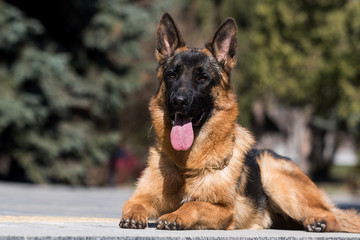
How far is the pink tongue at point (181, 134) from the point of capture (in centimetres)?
638

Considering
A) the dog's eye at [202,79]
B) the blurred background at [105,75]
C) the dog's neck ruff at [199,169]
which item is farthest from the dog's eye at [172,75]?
the dog's neck ruff at [199,169]

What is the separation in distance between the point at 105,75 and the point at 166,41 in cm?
1455

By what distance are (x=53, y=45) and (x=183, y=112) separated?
539 inches

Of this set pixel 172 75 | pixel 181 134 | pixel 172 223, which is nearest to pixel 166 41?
pixel 172 75

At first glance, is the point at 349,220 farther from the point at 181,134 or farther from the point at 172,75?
the point at 172,75

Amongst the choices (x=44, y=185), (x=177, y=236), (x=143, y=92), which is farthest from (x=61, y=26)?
(x=177, y=236)

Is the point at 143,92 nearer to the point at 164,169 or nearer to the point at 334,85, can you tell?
the point at 334,85

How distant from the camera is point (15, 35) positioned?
1731 cm

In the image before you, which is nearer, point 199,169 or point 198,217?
point 198,217

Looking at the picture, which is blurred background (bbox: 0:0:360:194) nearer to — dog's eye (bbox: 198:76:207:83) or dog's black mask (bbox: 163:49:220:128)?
dog's black mask (bbox: 163:49:220:128)

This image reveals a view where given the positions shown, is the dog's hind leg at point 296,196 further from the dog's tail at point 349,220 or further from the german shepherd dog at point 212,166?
the dog's tail at point 349,220

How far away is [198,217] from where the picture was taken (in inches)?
227

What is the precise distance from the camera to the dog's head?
6.38 m

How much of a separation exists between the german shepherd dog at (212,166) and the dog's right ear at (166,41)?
0.01m
